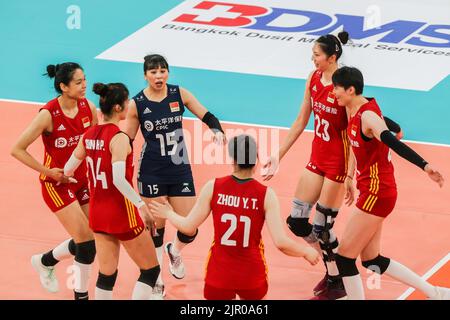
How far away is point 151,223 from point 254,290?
1.13m

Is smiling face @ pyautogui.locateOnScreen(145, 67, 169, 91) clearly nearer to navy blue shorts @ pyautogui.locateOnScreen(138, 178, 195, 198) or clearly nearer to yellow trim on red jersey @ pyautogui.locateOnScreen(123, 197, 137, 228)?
navy blue shorts @ pyautogui.locateOnScreen(138, 178, 195, 198)

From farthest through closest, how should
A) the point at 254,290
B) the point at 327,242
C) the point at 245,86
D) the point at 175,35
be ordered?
the point at 175,35, the point at 245,86, the point at 327,242, the point at 254,290

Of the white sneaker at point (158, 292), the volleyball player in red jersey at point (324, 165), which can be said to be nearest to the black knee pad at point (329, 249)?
the volleyball player in red jersey at point (324, 165)

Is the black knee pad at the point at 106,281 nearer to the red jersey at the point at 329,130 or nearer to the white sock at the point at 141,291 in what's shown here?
the white sock at the point at 141,291

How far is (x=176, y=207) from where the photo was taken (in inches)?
391

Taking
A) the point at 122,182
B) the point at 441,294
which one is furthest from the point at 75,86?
the point at 441,294

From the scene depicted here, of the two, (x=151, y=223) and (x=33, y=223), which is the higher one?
(x=151, y=223)

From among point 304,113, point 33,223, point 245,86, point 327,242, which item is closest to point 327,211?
point 327,242

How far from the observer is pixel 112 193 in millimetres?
8508

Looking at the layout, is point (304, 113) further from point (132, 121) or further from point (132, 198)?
point (132, 198)

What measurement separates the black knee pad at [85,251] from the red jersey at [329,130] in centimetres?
239

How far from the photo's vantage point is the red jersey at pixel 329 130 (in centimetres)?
960

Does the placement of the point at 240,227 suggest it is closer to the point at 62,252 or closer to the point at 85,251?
the point at 85,251

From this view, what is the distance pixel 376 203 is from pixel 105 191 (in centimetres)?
247
